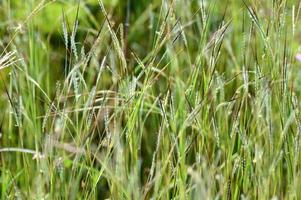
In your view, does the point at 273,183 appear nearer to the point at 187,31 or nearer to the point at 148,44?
the point at 187,31

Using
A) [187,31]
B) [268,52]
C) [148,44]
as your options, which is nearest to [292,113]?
[268,52]

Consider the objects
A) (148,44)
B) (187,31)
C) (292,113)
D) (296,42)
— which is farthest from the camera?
(148,44)

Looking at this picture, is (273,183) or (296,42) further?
(296,42)

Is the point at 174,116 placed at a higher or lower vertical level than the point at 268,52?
lower

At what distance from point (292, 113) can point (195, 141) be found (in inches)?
11.3

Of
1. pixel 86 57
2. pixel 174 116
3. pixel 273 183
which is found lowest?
pixel 273 183

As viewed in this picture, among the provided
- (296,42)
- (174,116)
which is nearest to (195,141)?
(174,116)

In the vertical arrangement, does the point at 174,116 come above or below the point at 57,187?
above

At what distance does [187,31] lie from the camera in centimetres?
237

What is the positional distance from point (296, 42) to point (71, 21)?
0.78 metres

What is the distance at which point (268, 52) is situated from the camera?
1522 millimetres

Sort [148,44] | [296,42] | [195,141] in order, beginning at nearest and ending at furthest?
[195,141] → [296,42] → [148,44]

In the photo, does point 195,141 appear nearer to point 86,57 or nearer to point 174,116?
point 174,116

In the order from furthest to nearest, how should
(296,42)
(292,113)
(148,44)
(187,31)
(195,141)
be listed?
1. (148,44)
2. (296,42)
3. (187,31)
4. (195,141)
5. (292,113)
